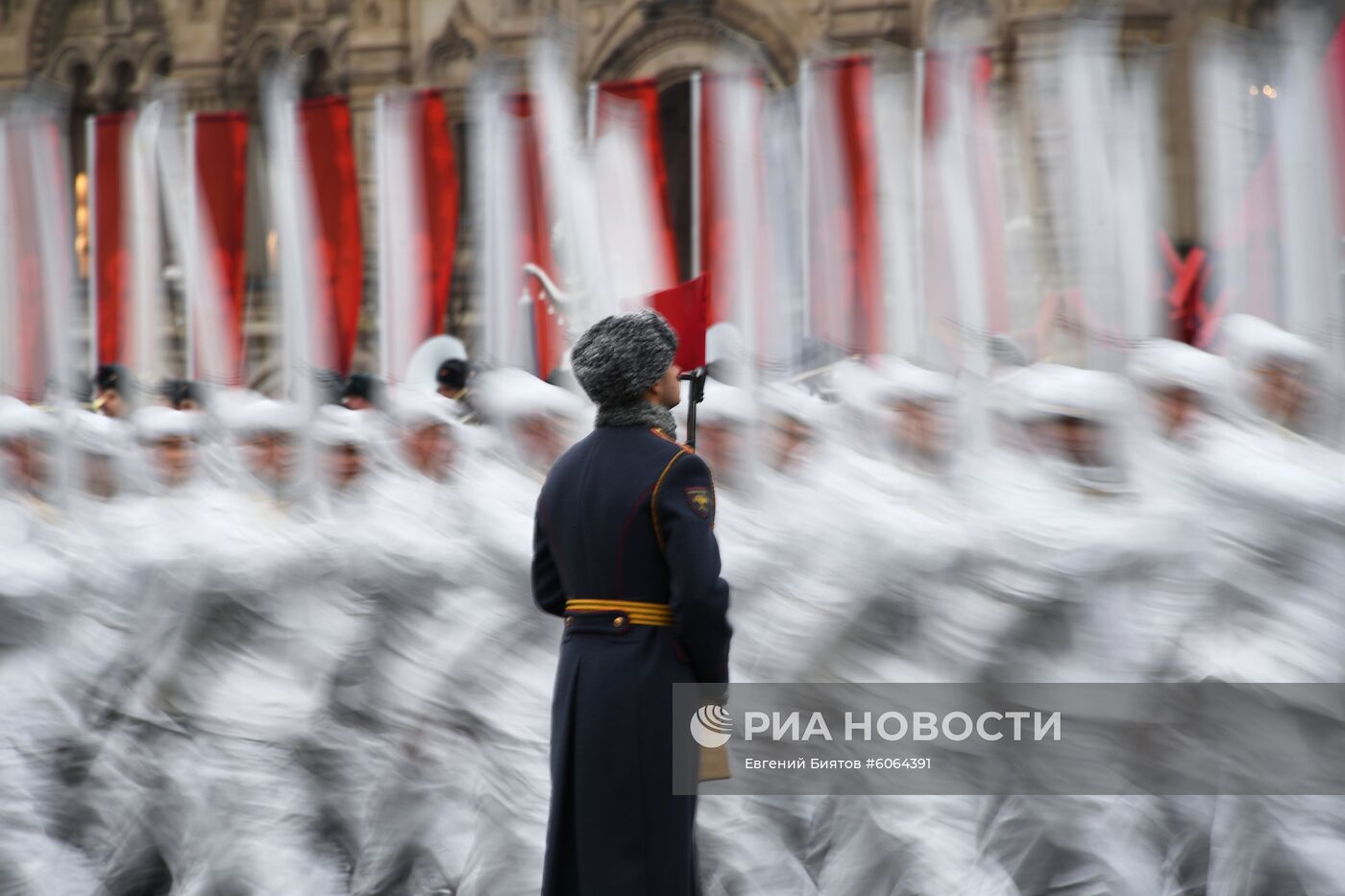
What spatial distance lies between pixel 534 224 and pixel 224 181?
1.27 metres

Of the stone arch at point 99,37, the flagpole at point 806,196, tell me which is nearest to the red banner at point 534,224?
the flagpole at point 806,196

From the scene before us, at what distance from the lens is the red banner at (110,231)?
22.2ft

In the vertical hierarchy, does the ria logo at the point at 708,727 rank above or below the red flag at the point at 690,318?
below

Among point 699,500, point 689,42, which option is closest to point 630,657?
point 699,500

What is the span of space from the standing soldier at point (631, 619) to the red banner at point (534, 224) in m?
2.84

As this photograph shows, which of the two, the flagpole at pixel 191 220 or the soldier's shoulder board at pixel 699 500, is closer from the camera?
the soldier's shoulder board at pixel 699 500

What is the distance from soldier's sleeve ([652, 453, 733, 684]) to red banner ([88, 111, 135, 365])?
437cm

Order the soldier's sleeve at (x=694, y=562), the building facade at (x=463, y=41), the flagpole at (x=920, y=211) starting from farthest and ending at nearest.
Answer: the building facade at (x=463, y=41) → the flagpole at (x=920, y=211) → the soldier's sleeve at (x=694, y=562)

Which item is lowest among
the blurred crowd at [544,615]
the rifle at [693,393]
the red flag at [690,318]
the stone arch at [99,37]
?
the blurred crowd at [544,615]

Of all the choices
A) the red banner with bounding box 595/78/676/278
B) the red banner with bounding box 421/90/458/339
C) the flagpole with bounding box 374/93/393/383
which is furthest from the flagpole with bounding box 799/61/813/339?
the flagpole with bounding box 374/93/393/383

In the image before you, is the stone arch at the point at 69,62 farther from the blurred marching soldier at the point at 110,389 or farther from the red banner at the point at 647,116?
the red banner at the point at 647,116

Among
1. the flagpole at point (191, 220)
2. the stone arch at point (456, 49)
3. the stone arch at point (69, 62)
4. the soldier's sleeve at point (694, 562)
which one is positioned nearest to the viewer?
the soldier's sleeve at point (694, 562)

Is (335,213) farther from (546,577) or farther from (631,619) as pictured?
(631,619)

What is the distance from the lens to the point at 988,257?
18.5 feet
